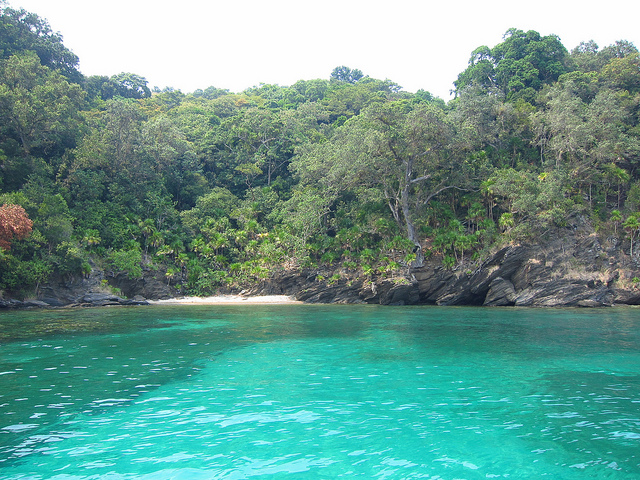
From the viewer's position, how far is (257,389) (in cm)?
958

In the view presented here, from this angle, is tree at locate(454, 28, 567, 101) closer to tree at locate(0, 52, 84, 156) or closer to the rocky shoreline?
the rocky shoreline

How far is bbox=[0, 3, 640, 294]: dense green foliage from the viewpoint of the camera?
113 ft

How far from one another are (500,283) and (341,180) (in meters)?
16.1

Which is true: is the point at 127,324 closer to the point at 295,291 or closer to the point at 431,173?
the point at 295,291

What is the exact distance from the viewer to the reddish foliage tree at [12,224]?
2761cm

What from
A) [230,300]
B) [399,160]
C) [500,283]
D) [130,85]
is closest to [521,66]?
[399,160]

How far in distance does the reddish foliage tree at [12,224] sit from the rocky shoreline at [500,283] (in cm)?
448

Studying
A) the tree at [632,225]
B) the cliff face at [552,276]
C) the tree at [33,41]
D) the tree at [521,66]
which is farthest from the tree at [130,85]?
the tree at [632,225]

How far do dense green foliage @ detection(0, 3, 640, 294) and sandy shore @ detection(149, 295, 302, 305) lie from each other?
1.58 metres

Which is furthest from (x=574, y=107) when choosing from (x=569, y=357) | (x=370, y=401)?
(x=370, y=401)

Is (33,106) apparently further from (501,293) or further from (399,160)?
(501,293)

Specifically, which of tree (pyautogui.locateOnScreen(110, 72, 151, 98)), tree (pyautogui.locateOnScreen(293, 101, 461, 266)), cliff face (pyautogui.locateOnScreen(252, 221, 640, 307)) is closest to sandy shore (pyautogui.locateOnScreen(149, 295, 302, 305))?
cliff face (pyautogui.locateOnScreen(252, 221, 640, 307))

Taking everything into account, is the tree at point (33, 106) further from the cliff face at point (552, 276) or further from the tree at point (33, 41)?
the cliff face at point (552, 276)

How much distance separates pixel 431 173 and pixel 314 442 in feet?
113
